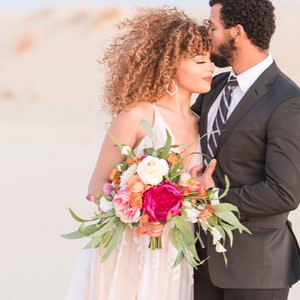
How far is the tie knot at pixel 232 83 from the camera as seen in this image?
4.94 metres

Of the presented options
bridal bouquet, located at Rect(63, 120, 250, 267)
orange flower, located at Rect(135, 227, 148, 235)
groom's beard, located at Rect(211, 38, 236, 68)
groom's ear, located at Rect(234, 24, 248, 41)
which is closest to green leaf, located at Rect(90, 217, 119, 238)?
bridal bouquet, located at Rect(63, 120, 250, 267)

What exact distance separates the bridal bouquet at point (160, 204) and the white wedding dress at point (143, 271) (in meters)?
0.33

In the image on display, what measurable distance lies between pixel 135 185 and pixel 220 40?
0.95 m

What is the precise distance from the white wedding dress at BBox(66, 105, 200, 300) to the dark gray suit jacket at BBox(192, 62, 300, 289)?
0.22 m

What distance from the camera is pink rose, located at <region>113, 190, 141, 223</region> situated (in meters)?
4.53

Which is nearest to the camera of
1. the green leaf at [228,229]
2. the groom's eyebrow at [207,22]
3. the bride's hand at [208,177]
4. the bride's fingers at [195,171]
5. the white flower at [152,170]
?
the white flower at [152,170]

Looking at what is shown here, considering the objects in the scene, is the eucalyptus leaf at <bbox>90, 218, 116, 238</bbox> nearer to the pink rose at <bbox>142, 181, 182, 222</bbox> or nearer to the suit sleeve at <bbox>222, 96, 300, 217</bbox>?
the pink rose at <bbox>142, 181, 182, 222</bbox>

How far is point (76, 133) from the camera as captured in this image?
59.4ft

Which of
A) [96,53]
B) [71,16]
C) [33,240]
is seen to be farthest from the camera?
[71,16]

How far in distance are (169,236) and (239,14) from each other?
1.19 meters

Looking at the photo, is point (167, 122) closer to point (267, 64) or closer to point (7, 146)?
point (267, 64)

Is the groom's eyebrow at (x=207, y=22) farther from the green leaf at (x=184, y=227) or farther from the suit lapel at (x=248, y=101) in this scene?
the green leaf at (x=184, y=227)

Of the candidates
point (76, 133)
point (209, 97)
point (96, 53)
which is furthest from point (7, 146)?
point (96, 53)

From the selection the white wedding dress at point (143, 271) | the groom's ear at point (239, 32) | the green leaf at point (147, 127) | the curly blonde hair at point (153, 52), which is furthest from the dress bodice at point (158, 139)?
the groom's ear at point (239, 32)
